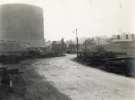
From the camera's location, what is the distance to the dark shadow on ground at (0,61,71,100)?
1201mm

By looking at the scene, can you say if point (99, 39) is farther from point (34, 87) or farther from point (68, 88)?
point (34, 87)

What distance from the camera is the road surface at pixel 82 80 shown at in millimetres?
1299

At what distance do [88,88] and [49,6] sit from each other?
64cm

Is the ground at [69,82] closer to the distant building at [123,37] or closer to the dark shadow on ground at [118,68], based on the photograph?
the dark shadow on ground at [118,68]

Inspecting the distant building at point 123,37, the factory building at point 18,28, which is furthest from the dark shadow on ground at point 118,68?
the factory building at point 18,28

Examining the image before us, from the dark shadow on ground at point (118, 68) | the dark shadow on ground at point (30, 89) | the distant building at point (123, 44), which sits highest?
the distant building at point (123, 44)

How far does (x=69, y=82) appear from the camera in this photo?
133 centimetres

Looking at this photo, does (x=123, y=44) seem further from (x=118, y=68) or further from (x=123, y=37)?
(x=118, y=68)

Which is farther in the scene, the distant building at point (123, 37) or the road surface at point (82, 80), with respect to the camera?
the distant building at point (123, 37)

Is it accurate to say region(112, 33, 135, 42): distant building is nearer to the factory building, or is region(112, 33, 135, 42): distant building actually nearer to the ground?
the ground

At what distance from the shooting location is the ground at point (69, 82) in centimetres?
126

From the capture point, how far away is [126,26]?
58.4 inches

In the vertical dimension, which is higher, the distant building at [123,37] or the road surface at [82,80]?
the distant building at [123,37]

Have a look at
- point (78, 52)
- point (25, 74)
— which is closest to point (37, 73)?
point (25, 74)
